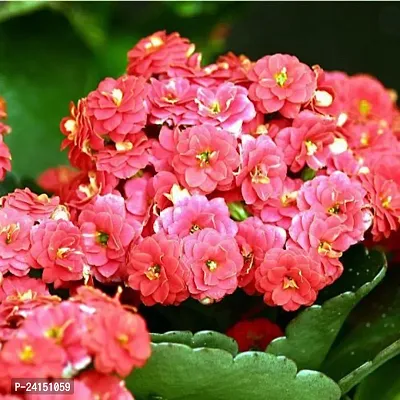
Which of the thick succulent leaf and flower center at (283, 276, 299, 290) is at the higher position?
flower center at (283, 276, 299, 290)

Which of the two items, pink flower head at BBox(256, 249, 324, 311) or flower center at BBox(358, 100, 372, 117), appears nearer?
pink flower head at BBox(256, 249, 324, 311)

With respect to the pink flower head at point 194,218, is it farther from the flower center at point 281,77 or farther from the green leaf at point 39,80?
the green leaf at point 39,80

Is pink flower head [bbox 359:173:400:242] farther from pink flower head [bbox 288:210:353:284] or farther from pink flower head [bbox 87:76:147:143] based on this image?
pink flower head [bbox 87:76:147:143]

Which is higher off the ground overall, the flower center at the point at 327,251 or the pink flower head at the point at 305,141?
the pink flower head at the point at 305,141

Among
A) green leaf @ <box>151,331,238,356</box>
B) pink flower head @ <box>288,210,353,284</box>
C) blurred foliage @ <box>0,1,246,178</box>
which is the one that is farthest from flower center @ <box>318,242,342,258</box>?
blurred foliage @ <box>0,1,246,178</box>

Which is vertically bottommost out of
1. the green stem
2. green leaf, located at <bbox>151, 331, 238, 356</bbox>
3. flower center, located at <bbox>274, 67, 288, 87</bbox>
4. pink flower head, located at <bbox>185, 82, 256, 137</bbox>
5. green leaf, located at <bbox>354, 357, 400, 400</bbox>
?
green leaf, located at <bbox>354, 357, 400, 400</bbox>

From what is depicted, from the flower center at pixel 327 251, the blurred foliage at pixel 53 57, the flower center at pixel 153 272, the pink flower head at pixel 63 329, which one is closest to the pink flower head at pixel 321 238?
the flower center at pixel 327 251

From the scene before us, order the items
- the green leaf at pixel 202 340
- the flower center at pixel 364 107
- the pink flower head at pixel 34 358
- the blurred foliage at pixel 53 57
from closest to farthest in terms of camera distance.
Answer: the pink flower head at pixel 34 358 → the green leaf at pixel 202 340 → the flower center at pixel 364 107 → the blurred foliage at pixel 53 57
